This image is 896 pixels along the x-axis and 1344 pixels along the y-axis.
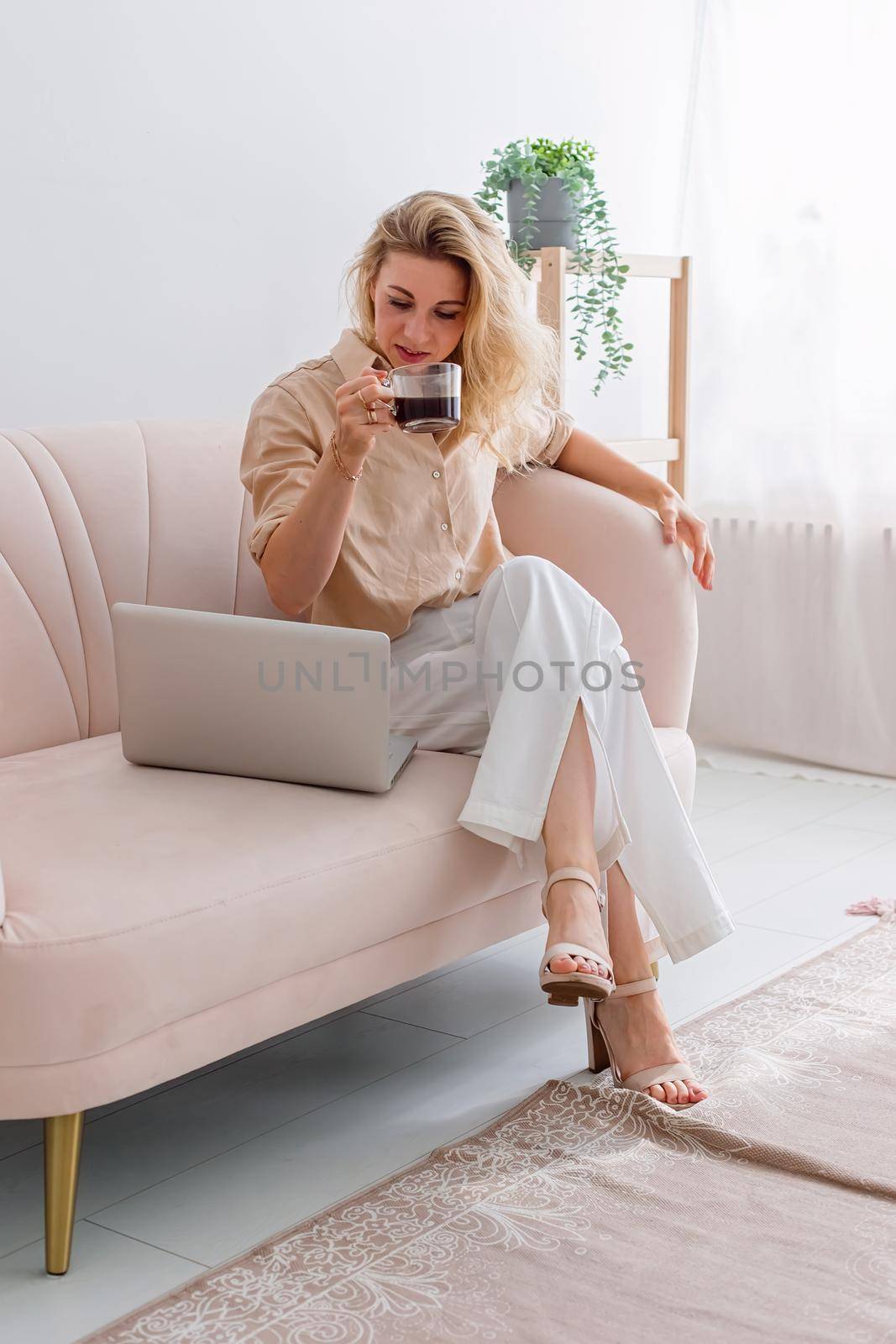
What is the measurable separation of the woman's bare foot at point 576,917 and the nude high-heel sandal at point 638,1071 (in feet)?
0.39

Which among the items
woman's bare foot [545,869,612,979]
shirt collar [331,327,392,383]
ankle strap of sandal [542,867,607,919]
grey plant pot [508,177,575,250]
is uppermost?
grey plant pot [508,177,575,250]

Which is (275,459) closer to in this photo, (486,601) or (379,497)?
(379,497)

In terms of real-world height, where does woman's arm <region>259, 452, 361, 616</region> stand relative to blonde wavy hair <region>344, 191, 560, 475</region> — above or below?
below

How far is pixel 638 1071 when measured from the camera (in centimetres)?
184

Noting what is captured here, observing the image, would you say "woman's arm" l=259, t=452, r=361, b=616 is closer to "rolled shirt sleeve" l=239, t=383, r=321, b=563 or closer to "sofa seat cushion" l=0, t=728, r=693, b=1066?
"rolled shirt sleeve" l=239, t=383, r=321, b=563

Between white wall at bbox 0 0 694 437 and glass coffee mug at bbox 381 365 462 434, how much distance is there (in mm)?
945

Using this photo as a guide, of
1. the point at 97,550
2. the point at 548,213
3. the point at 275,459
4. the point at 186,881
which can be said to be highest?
the point at 548,213

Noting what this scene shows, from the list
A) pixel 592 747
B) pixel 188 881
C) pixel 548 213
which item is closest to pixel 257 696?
pixel 188 881

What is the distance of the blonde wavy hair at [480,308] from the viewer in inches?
80.5

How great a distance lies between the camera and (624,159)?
3.77m

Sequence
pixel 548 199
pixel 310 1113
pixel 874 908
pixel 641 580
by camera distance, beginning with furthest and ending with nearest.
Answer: pixel 548 199, pixel 874 908, pixel 641 580, pixel 310 1113

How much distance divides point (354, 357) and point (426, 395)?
0.39 metres

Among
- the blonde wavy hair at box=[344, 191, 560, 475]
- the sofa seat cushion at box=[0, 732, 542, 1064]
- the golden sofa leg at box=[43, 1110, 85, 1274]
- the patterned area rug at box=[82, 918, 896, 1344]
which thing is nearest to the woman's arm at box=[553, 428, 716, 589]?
the blonde wavy hair at box=[344, 191, 560, 475]

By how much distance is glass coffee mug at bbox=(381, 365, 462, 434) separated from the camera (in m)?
1.74
